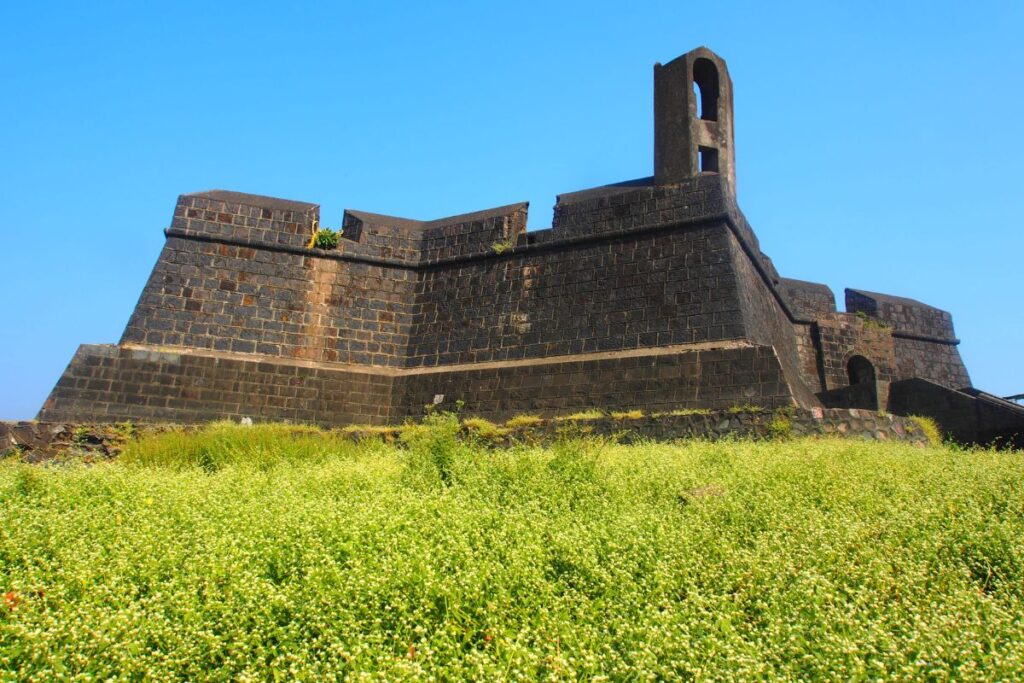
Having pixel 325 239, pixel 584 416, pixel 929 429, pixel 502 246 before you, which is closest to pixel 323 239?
pixel 325 239

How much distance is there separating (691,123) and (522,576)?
10.2 metres

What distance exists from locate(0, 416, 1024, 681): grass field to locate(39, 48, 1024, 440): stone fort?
199 inches

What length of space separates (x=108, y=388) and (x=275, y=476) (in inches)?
231

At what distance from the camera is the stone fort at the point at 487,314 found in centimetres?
1238

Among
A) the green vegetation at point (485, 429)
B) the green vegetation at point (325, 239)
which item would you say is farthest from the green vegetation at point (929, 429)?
the green vegetation at point (325, 239)

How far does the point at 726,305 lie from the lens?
12125 millimetres

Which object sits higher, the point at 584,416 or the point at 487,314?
the point at 487,314

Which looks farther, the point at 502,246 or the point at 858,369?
the point at 858,369

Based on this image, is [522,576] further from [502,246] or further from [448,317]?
[502,246]

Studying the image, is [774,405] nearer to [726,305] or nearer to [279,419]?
[726,305]

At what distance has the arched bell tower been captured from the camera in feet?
44.1

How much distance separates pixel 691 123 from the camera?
44.2ft

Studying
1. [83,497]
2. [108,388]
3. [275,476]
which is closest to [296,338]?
[108,388]

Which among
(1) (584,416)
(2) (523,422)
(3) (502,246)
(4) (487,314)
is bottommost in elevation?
(2) (523,422)
